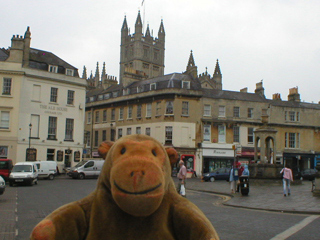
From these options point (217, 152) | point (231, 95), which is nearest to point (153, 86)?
point (231, 95)

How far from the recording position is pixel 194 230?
272 centimetres

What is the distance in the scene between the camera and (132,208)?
7.98ft

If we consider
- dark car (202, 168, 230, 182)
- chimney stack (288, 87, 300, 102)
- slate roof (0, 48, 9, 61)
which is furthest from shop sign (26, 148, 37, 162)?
chimney stack (288, 87, 300, 102)

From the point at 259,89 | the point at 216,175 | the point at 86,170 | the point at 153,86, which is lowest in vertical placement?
the point at 216,175

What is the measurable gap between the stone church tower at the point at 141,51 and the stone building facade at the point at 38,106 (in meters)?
62.6

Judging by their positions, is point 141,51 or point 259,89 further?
point 141,51

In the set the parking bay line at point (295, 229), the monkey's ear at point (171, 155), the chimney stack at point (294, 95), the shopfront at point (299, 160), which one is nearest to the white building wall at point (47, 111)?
the shopfront at point (299, 160)

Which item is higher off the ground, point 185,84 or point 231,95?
point 185,84

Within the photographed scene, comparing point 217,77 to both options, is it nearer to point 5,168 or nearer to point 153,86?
point 153,86

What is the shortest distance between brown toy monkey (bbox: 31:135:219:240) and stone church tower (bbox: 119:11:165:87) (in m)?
98.4

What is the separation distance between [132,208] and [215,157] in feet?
129

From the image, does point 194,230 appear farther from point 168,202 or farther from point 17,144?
point 17,144

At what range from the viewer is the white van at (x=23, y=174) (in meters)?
22.8

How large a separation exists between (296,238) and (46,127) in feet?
106
